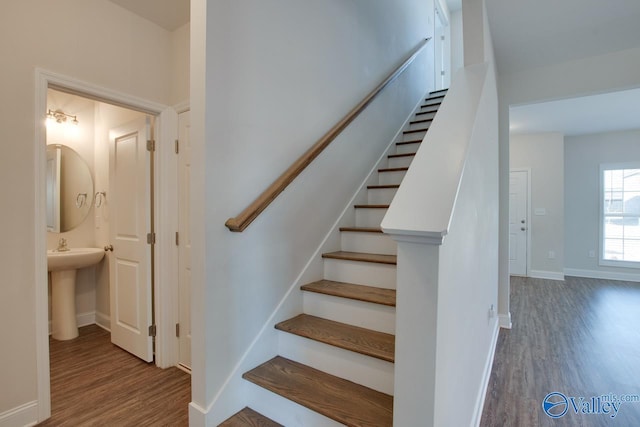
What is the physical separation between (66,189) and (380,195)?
10.7 feet

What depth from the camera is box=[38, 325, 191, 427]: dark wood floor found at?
177 centimetres

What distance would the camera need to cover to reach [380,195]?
8.66 ft

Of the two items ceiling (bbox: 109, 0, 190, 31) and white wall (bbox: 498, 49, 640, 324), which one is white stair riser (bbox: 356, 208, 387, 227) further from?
ceiling (bbox: 109, 0, 190, 31)

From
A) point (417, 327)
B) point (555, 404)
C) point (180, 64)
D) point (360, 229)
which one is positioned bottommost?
point (555, 404)

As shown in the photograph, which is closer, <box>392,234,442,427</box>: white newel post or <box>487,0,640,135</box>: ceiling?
<box>392,234,442,427</box>: white newel post

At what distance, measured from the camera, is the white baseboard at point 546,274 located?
17.7 ft

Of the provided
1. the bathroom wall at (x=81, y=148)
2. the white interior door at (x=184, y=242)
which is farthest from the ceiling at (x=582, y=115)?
the bathroom wall at (x=81, y=148)

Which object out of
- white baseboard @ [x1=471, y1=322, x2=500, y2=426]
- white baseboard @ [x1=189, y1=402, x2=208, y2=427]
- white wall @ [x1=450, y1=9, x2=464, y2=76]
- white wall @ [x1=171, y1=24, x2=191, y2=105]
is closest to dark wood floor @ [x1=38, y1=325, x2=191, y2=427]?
white baseboard @ [x1=189, y1=402, x2=208, y2=427]

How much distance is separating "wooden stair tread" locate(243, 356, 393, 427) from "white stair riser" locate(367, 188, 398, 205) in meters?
1.49

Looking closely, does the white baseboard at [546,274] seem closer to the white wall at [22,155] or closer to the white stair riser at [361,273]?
the white stair riser at [361,273]

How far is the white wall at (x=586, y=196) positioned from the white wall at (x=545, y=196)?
557 millimetres

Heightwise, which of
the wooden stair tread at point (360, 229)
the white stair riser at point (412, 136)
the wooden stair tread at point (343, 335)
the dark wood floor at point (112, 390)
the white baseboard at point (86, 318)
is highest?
the white stair riser at point (412, 136)

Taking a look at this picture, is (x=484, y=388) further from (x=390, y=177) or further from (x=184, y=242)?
(x=184, y=242)

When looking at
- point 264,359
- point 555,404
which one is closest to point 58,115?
point 264,359
